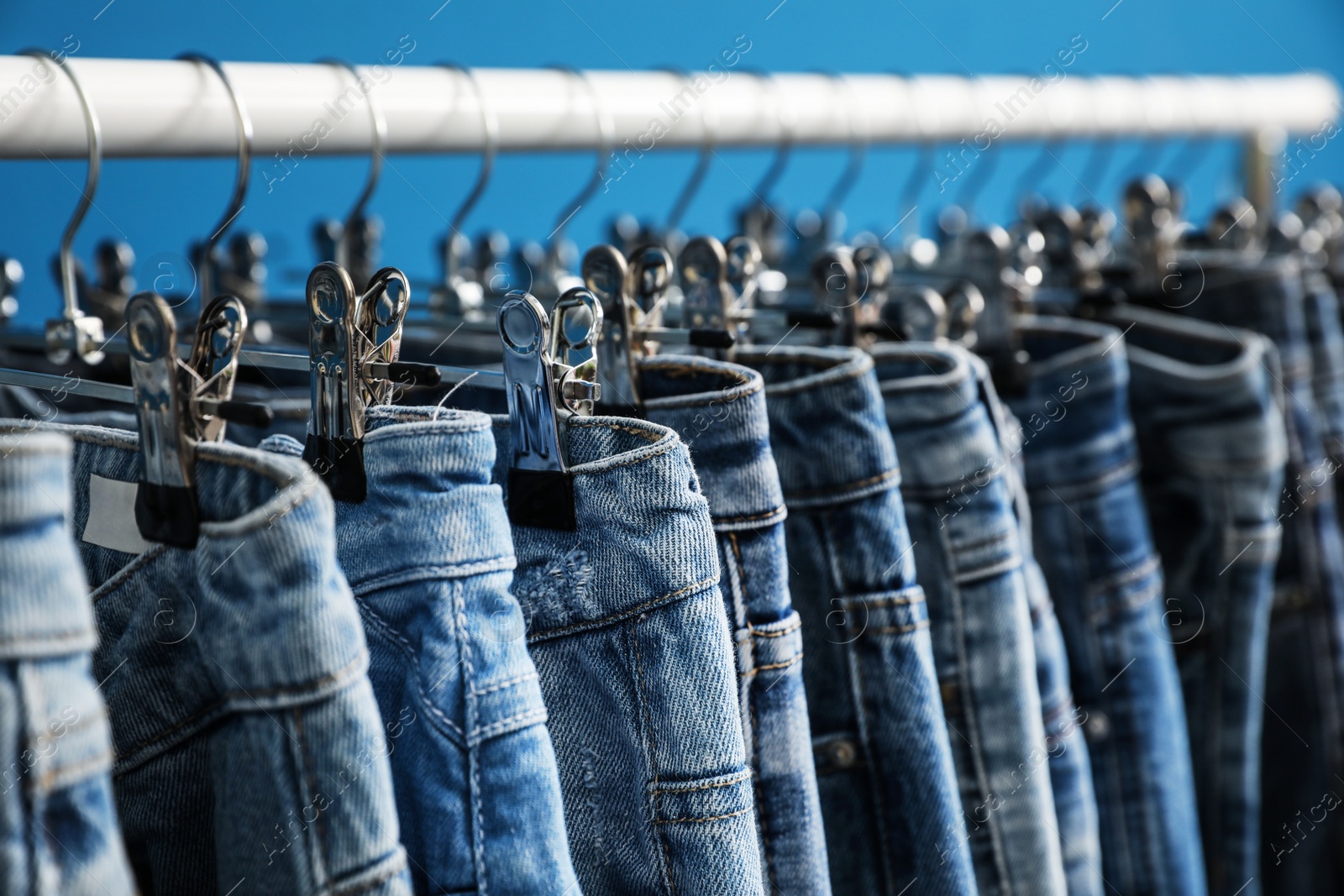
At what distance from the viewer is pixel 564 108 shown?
0.86 meters

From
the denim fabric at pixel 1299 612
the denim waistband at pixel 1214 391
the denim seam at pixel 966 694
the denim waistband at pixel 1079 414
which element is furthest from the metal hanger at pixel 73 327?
the denim fabric at pixel 1299 612

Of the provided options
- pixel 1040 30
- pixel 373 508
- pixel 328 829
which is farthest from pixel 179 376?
pixel 1040 30

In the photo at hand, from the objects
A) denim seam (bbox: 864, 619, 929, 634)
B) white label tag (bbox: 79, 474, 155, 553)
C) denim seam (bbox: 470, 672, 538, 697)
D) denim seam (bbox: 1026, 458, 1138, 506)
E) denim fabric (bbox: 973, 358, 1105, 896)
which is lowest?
denim fabric (bbox: 973, 358, 1105, 896)

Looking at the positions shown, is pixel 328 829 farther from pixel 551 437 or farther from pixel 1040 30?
pixel 1040 30

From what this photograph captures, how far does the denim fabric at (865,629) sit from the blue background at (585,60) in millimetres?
632

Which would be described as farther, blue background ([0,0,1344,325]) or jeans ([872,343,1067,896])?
blue background ([0,0,1344,325])

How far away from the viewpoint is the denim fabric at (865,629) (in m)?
0.62

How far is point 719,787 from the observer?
1.65ft

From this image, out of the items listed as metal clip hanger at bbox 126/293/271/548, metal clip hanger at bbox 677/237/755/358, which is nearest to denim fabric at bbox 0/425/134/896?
metal clip hanger at bbox 126/293/271/548

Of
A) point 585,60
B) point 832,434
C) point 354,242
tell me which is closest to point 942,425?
point 832,434

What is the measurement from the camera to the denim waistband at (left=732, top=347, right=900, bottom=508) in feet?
2.02

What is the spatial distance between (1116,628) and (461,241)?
60cm

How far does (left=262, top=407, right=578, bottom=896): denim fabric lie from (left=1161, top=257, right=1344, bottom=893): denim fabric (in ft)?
2.49

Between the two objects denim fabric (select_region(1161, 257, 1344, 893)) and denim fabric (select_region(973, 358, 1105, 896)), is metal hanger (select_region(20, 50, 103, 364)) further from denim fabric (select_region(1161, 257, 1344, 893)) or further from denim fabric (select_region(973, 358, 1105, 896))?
denim fabric (select_region(1161, 257, 1344, 893))
